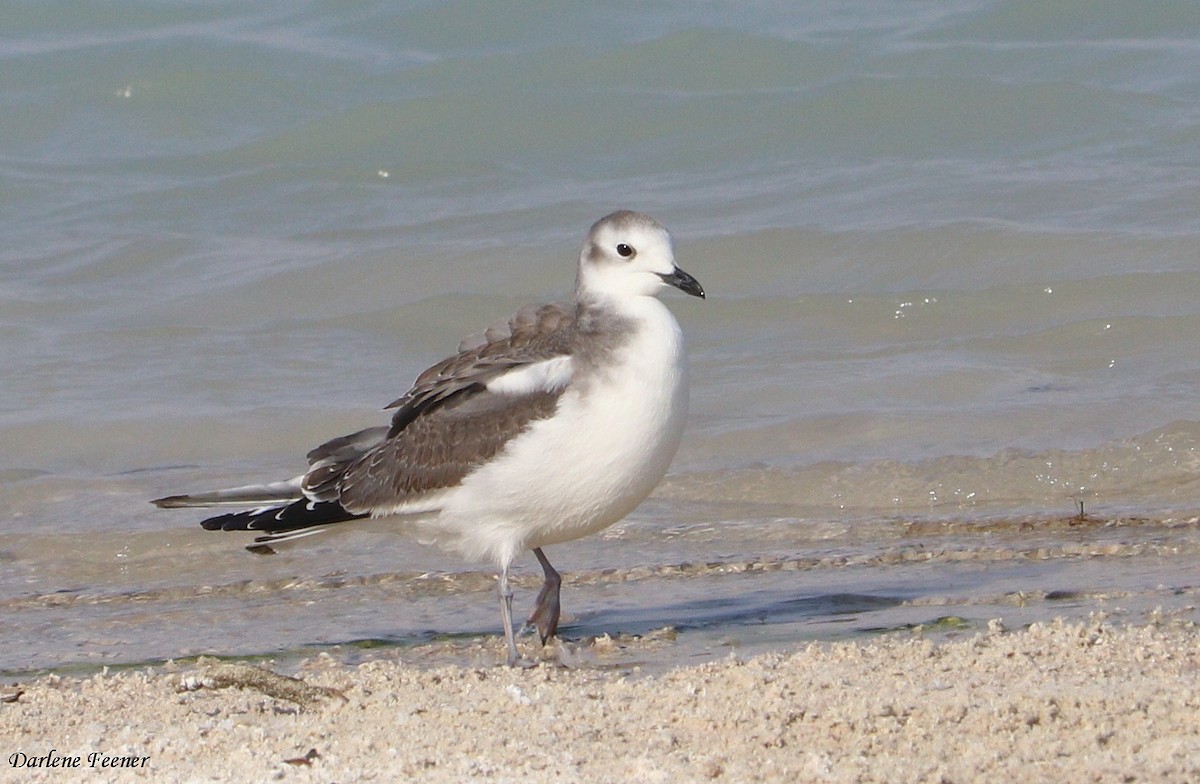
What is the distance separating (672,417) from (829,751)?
6.12ft

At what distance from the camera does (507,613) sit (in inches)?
256

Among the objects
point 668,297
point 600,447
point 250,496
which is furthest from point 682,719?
point 668,297

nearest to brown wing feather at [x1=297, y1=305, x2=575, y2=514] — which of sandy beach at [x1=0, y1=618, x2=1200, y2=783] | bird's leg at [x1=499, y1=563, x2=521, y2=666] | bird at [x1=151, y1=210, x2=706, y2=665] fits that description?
bird at [x1=151, y1=210, x2=706, y2=665]

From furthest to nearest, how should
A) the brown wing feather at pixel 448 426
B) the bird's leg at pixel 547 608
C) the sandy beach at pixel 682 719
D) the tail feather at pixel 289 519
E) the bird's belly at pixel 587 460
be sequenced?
the tail feather at pixel 289 519, the bird's leg at pixel 547 608, the brown wing feather at pixel 448 426, the bird's belly at pixel 587 460, the sandy beach at pixel 682 719

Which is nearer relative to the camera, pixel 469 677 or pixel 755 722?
pixel 755 722

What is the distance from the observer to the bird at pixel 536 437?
20.6ft

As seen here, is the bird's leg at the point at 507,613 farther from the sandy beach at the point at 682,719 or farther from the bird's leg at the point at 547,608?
the sandy beach at the point at 682,719

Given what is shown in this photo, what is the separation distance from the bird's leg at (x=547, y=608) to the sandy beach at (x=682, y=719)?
642 millimetres

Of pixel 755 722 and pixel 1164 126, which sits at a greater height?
pixel 1164 126

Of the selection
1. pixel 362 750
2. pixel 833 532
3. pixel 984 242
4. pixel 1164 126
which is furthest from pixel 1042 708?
pixel 1164 126

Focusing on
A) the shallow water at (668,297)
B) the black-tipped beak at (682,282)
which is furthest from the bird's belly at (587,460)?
the shallow water at (668,297)

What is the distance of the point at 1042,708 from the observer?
4.84m

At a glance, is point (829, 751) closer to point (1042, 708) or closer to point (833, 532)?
point (1042, 708)

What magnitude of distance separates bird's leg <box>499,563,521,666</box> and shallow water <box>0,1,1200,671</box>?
0.37 metres
